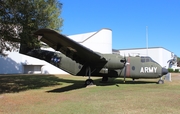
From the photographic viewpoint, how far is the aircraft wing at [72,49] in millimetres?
12492

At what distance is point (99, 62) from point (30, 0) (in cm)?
727

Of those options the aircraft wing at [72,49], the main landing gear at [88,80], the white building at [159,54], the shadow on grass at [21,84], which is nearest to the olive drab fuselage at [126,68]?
the main landing gear at [88,80]

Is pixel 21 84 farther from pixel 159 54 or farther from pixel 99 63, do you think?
pixel 159 54

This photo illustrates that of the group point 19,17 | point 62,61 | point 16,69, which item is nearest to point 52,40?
point 19,17

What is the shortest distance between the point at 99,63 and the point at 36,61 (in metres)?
32.5

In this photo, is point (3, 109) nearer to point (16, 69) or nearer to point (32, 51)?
point (32, 51)

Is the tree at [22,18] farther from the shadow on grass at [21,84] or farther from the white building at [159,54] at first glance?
the white building at [159,54]

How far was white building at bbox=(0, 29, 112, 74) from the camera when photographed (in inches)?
1658

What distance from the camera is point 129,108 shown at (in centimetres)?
796

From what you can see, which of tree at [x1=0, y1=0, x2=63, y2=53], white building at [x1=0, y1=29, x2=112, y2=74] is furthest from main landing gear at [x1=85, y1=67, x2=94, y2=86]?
white building at [x1=0, y1=29, x2=112, y2=74]

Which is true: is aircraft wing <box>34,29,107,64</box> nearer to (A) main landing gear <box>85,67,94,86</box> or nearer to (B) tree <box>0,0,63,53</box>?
(A) main landing gear <box>85,67,94,86</box>

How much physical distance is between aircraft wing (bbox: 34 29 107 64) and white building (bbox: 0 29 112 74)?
97.2 ft

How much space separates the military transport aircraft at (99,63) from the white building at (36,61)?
27.0 m

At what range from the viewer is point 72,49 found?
14.3 meters
